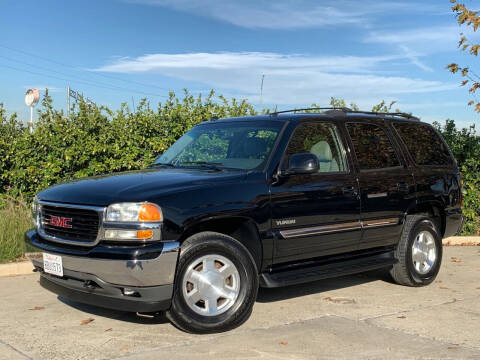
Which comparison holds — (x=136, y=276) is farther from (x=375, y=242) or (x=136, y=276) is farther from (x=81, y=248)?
(x=375, y=242)

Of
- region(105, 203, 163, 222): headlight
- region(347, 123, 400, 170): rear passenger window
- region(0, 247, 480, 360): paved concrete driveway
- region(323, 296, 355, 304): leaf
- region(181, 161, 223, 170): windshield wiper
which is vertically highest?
region(347, 123, 400, 170): rear passenger window

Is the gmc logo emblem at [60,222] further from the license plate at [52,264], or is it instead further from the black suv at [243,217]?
the license plate at [52,264]

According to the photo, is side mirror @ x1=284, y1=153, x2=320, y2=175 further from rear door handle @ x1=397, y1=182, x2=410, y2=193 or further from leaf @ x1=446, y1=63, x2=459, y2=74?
leaf @ x1=446, y1=63, x2=459, y2=74

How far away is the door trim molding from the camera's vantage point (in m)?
5.62

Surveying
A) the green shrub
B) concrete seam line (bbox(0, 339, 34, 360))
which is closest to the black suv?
concrete seam line (bbox(0, 339, 34, 360))

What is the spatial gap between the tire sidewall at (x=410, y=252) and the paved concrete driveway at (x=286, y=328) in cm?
18

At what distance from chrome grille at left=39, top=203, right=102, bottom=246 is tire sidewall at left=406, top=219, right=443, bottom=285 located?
3773 mm

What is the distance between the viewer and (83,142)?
9828 millimetres

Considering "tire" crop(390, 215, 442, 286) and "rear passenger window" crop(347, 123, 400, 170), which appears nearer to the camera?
"rear passenger window" crop(347, 123, 400, 170)

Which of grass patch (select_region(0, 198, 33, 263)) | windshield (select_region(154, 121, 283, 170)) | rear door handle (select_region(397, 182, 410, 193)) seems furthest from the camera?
grass patch (select_region(0, 198, 33, 263))

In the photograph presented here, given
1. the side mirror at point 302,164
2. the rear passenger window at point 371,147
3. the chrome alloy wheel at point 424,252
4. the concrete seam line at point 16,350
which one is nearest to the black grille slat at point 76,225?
the concrete seam line at point 16,350

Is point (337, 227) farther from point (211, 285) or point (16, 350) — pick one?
point (16, 350)

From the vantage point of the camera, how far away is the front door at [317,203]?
18.3 feet

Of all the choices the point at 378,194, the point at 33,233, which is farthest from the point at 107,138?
the point at 378,194
